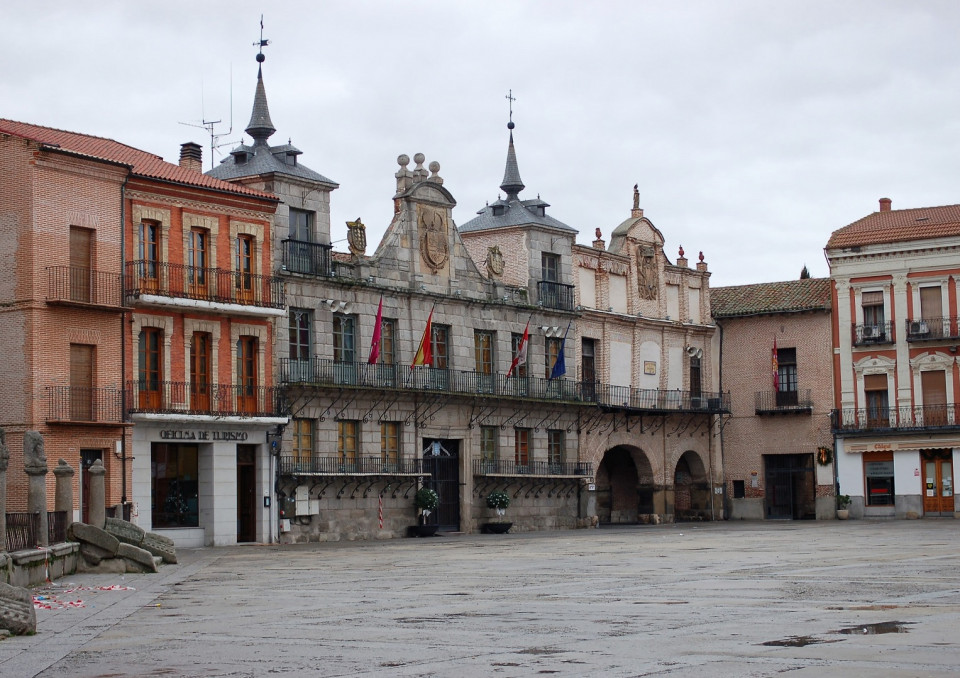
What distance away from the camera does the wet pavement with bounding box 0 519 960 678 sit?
38.4 ft

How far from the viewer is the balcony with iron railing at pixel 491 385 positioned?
42.1 metres

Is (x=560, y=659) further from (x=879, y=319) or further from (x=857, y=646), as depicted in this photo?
(x=879, y=319)

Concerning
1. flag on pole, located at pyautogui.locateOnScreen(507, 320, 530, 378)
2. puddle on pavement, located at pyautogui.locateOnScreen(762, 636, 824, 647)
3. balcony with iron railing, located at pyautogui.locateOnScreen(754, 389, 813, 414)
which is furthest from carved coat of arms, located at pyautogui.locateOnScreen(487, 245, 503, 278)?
puddle on pavement, located at pyautogui.locateOnScreen(762, 636, 824, 647)

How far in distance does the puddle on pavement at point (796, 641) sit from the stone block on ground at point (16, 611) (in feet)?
24.8

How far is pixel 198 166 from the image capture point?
42.9m

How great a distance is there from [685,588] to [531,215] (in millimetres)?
33135

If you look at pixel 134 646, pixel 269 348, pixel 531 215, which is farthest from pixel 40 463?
pixel 531 215

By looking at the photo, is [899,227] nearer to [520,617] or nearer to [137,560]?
[137,560]

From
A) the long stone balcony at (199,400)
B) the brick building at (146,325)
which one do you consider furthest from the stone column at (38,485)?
the long stone balcony at (199,400)

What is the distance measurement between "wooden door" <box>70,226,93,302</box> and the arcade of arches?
81.1 ft

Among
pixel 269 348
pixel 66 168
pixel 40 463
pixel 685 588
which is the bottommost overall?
pixel 685 588

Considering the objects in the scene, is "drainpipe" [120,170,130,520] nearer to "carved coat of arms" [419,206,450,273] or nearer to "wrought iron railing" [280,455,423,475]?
"wrought iron railing" [280,455,423,475]

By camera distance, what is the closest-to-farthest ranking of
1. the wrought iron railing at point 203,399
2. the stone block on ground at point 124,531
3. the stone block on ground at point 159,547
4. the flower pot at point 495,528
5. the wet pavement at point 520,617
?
the wet pavement at point 520,617 → the stone block on ground at point 124,531 → the stone block on ground at point 159,547 → the wrought iron railing at point 203,399 → the flower pot at point 495,528

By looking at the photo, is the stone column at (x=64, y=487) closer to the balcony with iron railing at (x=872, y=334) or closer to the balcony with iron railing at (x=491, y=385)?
the balcony with iron railing at (x=491, y=385)
